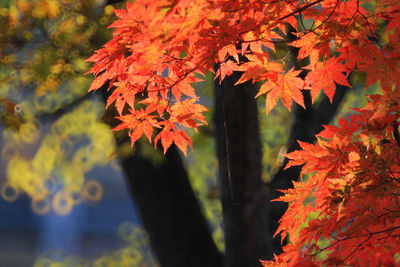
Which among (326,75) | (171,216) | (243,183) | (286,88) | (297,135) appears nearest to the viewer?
(326,75)

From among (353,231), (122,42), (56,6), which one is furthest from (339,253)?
(56,6)

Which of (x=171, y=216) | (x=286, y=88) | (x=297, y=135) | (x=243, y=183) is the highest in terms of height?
(x=286, y=88)

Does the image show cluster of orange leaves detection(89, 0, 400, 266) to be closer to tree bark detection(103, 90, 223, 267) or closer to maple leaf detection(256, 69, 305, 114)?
maple leaf detection(256, 69, 305, 114)

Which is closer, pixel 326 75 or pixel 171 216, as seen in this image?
pixel 326 75

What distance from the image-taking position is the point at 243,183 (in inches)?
123

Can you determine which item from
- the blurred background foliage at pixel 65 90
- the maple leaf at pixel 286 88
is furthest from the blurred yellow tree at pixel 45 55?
the maple leaf at pixel 286 88

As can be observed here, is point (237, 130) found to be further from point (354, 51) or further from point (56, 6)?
point (56, 6)

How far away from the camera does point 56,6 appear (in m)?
5.37

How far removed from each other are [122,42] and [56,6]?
12.7 feet

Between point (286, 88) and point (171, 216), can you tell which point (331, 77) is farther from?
point (171, 216)

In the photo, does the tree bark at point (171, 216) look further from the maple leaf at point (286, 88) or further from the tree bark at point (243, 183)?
the maple leaf at point (286, 88)

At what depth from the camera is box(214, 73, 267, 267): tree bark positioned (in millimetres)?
3133

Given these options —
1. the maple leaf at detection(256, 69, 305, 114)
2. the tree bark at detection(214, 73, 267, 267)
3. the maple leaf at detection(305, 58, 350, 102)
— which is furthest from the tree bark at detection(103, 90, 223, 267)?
the maple leaf at detection(305, 58, 350, 102)

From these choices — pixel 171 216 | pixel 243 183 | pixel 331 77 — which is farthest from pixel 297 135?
pixel 331 77
